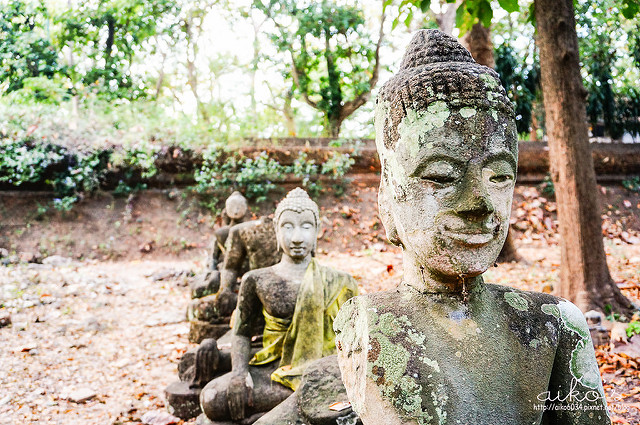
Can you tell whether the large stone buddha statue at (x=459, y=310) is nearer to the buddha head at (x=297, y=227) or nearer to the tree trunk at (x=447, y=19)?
the buddha head at (x=297, y=227)

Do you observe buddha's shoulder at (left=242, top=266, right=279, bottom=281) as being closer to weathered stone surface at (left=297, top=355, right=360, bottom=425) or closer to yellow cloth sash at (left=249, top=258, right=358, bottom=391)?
yellow cloth sash at (left=249, top=258, right=358, bottom=391)

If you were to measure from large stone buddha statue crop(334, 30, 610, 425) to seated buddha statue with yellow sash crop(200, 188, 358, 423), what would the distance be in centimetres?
136

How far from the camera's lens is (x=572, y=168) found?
13.8 feet

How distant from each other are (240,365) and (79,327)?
11.9ft

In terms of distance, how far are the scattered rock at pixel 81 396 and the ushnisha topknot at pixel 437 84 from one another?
3772 millimetres

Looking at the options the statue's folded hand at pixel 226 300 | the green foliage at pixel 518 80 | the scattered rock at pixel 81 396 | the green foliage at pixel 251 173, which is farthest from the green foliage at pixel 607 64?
the scattered rock at pixel 81 396

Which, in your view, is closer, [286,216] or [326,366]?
[326,366]

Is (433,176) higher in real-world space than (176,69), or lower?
lower

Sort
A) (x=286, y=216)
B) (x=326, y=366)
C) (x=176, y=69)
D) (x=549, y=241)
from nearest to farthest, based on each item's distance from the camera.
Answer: (x=326, y=366) < (x=286, y=216) < (x=549, y=241) < (x=176, y=69)

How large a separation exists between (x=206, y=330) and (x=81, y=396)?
128cm

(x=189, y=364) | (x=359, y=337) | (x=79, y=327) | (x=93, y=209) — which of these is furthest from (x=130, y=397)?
(x=93, y=209)

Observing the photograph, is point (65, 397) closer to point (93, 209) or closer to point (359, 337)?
point (359, 337)

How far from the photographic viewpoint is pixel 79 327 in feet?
18.4

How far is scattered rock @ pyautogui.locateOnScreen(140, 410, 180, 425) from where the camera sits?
138 inches
